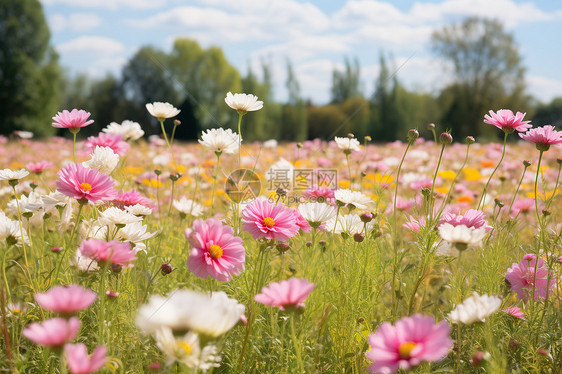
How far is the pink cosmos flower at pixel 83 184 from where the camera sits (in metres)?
0.75

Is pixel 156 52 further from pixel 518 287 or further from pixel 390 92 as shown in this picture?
pixel 518 287

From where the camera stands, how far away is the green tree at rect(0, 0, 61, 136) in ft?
43.4

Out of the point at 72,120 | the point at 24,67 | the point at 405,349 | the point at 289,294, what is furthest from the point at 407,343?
the point at 24,67

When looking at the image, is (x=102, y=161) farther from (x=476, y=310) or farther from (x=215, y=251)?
(x=476, y=310)

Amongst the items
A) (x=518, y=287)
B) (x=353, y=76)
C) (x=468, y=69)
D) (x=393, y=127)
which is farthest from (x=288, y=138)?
(x=518, y=287)

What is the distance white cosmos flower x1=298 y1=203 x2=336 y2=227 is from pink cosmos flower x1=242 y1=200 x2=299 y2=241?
0.25 ft

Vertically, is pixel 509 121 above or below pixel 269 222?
above

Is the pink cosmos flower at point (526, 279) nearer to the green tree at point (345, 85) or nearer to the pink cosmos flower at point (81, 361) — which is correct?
the pink cosmos flower at point (81, 361)

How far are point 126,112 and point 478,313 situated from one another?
64.4 ft

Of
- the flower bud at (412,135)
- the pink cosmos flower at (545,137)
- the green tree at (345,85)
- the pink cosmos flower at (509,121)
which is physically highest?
the pink cosmos flower at (509,121)

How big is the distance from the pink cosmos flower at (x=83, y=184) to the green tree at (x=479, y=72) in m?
15.9

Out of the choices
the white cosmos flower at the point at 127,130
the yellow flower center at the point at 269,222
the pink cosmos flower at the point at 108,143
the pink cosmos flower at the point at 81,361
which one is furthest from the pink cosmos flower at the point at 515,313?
the white cosmos flower at the point at 127,130

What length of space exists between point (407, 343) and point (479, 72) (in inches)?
677

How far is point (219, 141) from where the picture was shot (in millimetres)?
1148
